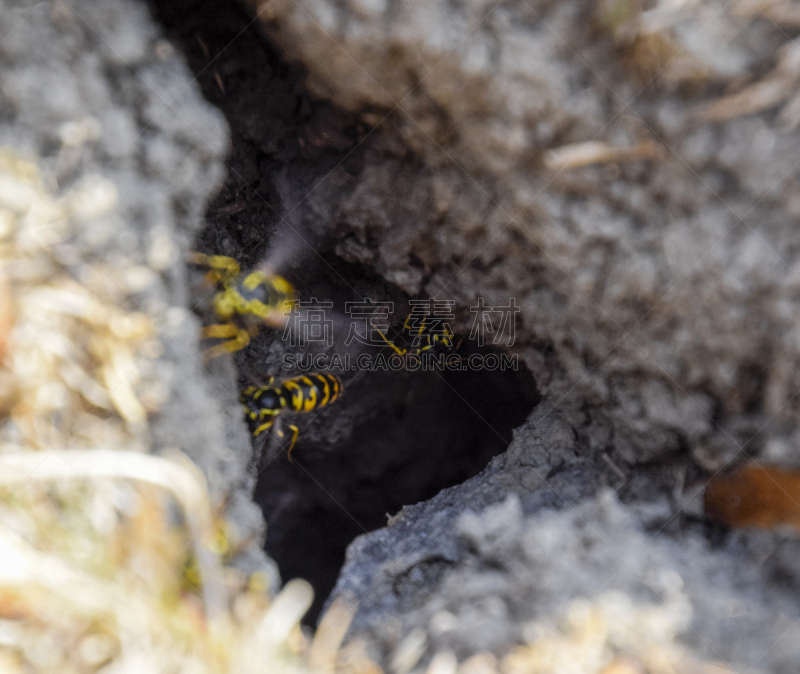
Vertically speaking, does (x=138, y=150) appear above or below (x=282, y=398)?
above

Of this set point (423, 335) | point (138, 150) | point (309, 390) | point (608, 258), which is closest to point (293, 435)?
point (309, 390)

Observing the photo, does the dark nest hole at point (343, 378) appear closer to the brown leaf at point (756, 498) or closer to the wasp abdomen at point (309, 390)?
the wasp abdomen at point (309, 390)

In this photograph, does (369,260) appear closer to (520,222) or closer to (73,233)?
(520,222)

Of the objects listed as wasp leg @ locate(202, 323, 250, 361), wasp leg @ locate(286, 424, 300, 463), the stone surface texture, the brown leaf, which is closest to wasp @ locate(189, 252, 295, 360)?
wasp leg @ locate(202, 323, 250, 361)

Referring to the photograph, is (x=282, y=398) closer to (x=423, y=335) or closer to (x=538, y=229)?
(x=423, y=335)

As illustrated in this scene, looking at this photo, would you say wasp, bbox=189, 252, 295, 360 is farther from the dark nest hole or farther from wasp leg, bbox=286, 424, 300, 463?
wasp leg, bbox=286, 424, 300, 463

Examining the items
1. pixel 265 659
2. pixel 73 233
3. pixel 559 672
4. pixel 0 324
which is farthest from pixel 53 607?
pixel 559 672

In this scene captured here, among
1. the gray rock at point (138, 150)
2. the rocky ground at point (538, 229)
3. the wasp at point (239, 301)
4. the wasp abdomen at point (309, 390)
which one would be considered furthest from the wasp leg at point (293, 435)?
the gray rock at point (138, 150)
